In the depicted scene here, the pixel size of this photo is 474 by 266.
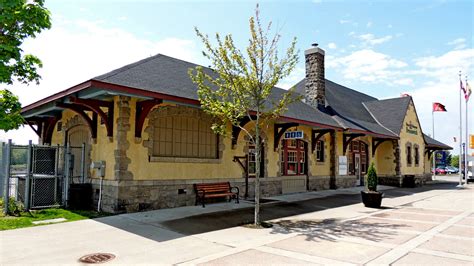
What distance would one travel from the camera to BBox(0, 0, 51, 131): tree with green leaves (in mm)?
10039

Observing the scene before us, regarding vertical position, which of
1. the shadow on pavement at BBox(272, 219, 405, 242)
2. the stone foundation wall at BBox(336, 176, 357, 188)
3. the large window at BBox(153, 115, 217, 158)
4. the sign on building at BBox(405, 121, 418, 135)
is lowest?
the shadow on pavement at BBox(272, 219, 405, 242)

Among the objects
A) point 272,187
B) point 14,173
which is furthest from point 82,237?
point 272,187

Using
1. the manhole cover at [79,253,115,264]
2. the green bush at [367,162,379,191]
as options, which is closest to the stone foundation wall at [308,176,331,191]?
the green bush at [367,162,379,191]

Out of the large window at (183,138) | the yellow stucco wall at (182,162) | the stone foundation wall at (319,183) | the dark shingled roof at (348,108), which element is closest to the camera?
the yellow stucco wall at (182,162)

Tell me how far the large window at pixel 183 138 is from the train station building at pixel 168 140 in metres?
0.03

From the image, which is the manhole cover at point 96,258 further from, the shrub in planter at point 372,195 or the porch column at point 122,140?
the shrub in planter at point 372,195

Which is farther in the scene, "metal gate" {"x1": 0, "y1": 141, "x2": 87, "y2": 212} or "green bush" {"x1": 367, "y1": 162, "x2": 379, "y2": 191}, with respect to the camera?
"green bush" {"x1": 367, "y1": 162, "x2": 379, "y2": 191}

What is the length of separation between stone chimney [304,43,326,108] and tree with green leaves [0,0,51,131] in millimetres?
14504

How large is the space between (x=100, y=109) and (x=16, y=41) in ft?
11.9

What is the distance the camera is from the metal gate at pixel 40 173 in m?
10.1

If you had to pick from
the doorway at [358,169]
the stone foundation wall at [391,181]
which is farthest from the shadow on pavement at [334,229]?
the stone foundation wall at [391,181]

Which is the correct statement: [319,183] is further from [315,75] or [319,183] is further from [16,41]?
[16,41]

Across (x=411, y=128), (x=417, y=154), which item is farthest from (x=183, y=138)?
(x=417, y=154)

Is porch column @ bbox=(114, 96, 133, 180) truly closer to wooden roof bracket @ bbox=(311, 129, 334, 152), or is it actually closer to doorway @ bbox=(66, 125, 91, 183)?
doorway @ bbox=(66, 125, 91, 183)
